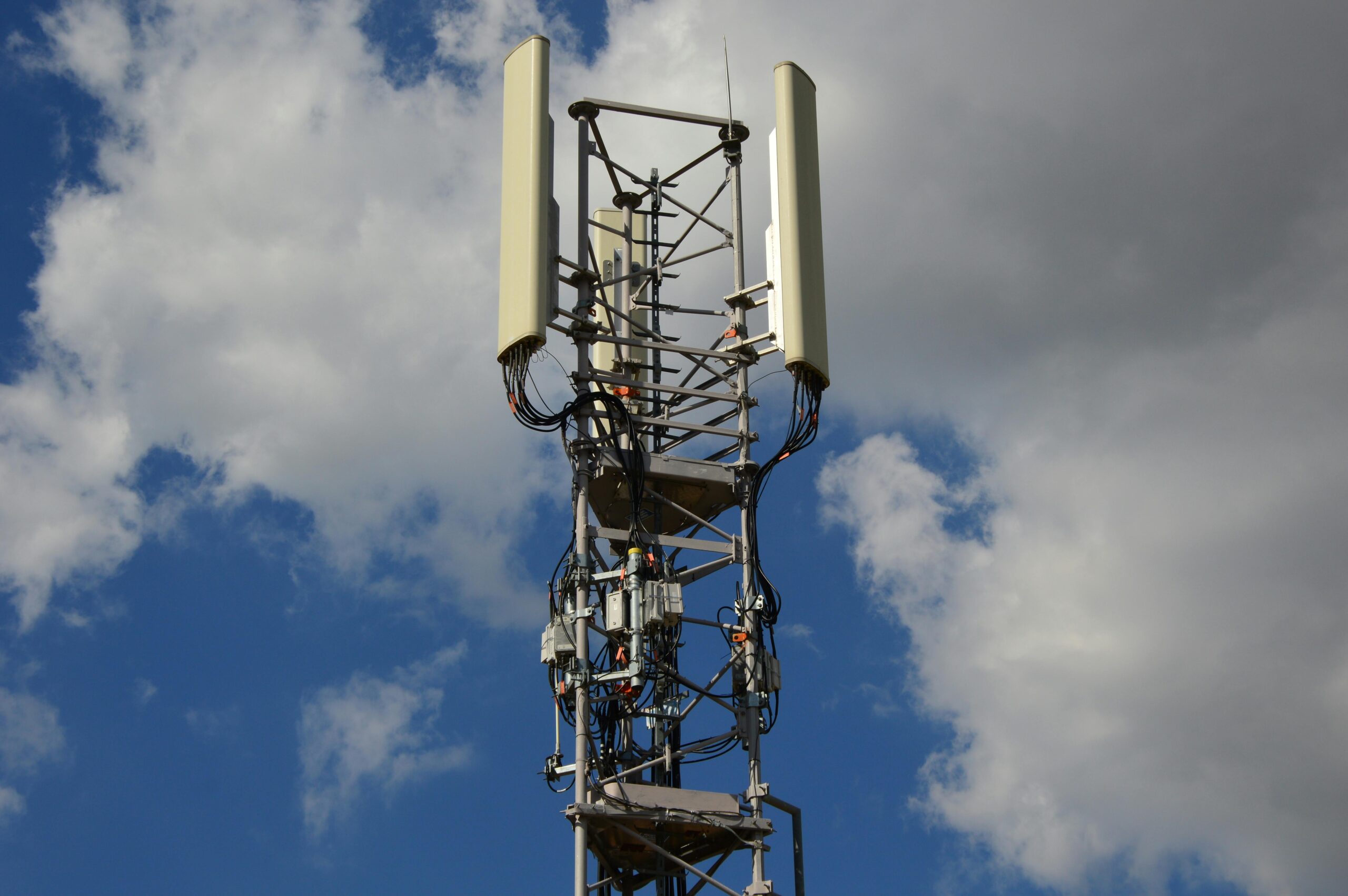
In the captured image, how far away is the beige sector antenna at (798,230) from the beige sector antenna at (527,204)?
498cm

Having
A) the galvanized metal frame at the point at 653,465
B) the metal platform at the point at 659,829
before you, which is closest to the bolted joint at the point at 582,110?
the galvanized metal frame at the point at 653,465

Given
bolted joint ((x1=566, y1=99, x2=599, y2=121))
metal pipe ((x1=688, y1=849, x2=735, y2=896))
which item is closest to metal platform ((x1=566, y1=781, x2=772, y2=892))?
metal pipe ((x1=688, y1=849, x2=735, y2=896))

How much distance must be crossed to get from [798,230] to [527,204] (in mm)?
5844

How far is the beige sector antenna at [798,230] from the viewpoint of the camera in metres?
38.9

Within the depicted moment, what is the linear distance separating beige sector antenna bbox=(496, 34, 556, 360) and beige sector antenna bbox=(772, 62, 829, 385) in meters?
4.98

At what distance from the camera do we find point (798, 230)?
3959 centimetres

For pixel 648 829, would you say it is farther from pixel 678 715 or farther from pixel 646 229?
pixel 646 229

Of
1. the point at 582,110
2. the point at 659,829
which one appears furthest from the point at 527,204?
the point at 659,829

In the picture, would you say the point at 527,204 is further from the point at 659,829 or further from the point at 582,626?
the point at 659,829

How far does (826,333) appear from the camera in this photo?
3956 centimetres

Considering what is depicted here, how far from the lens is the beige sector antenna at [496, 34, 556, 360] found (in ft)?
122

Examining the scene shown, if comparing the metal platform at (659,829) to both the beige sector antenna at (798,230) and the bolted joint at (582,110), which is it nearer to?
the beige sector antenna at (798,230)

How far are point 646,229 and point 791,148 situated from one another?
632 cm

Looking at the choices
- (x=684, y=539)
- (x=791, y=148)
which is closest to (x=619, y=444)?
(x=684, y=539)
